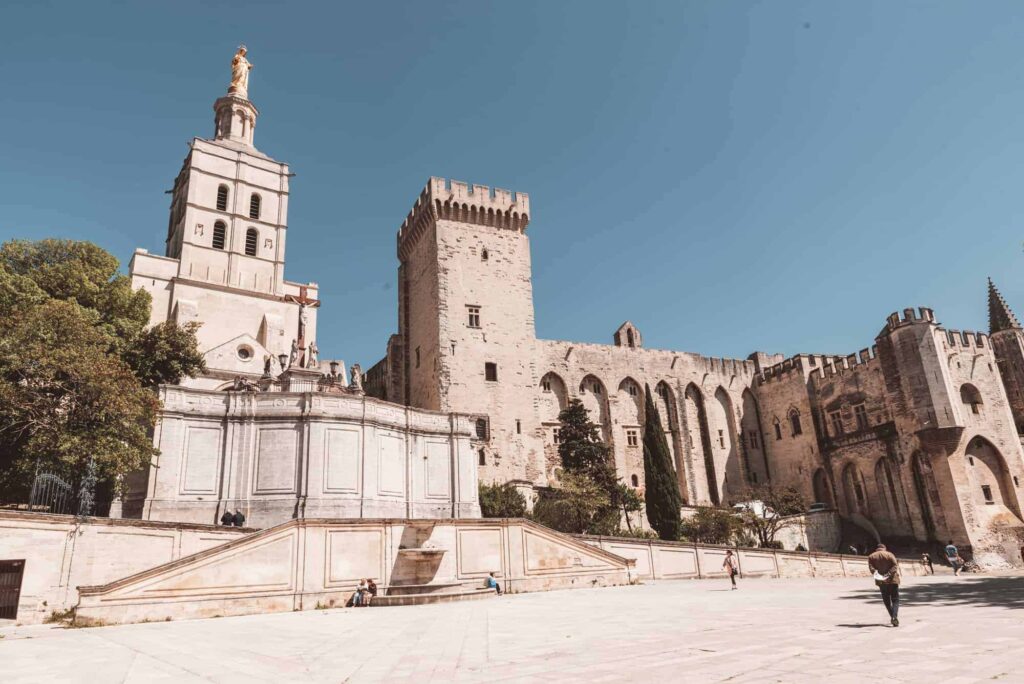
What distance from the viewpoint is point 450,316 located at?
37.8m

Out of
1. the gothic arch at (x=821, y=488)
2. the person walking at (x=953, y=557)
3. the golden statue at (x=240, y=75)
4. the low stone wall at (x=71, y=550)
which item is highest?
the golden statue at (x=240, y=75)

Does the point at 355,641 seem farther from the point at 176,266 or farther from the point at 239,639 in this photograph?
the point at 176,266

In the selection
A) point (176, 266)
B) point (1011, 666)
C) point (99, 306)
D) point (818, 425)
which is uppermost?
point (176, 266)

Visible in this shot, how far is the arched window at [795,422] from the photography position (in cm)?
4564

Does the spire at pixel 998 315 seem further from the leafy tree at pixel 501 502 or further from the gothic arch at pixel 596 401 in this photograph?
the leafy tree at pixel 501 502

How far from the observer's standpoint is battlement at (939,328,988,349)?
1515 inches

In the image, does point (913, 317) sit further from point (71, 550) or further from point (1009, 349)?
point (71, 550)

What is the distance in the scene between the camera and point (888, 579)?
945 centimetres

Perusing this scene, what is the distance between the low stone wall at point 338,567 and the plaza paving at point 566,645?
0.81 metres

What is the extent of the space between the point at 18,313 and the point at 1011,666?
2287 cm

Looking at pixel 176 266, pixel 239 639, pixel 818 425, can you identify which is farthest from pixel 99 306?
pixel 818 425

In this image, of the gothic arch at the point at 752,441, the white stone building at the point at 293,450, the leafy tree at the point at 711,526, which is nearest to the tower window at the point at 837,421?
the gothic arch at the point at 752,441

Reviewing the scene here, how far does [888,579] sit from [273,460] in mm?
18001

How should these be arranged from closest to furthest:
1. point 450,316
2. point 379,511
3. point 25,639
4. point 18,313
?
point 25,639
point 18,313
point 379,511
point 450,316
